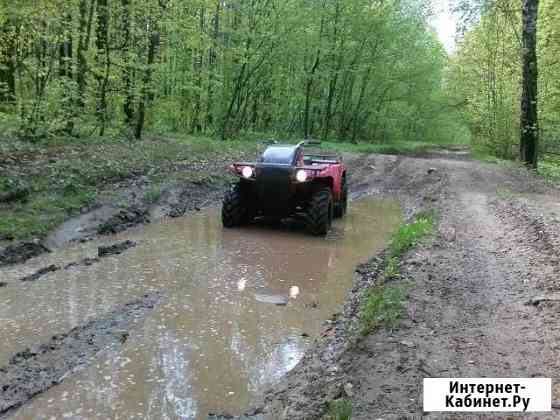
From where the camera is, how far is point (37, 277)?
656 centimetres

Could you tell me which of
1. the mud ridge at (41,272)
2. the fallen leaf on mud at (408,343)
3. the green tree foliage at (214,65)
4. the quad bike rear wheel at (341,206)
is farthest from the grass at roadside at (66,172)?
the fallen leaf on mud at (408,343)

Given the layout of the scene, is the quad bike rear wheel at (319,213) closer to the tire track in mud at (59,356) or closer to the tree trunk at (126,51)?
the tire track in mud at (59,356)

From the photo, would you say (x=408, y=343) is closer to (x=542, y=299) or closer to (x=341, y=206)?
(x=542, y=299)

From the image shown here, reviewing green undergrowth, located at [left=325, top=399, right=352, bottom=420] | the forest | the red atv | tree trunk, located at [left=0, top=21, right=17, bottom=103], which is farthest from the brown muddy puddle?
the forest

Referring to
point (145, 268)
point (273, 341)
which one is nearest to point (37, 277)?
point (145, 268)

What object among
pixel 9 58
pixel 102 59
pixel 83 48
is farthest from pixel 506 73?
pixel 9 58

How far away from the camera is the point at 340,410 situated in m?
3.41

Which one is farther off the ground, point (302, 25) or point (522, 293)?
point (302, 25)

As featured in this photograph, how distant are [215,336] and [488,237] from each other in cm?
491

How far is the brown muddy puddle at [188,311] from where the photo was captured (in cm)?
405

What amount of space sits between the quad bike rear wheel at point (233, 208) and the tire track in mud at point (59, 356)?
165 inches

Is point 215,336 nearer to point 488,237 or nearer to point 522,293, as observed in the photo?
point 522,293

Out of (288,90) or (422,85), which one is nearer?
(288,90)

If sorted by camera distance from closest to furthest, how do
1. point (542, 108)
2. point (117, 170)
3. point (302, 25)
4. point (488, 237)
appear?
point (488, 237) < point (117, 170) < point (542, 108) < point (302, 25)
